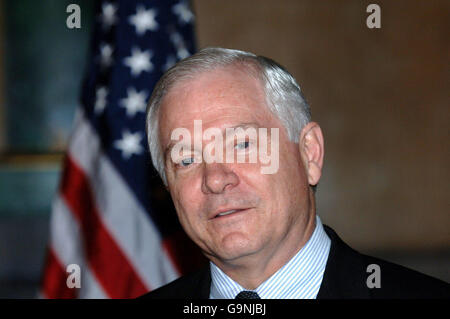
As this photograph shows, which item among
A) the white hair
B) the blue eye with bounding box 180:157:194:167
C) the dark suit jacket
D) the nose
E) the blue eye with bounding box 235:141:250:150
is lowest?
the dark suit jacket

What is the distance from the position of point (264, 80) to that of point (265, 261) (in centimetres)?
51

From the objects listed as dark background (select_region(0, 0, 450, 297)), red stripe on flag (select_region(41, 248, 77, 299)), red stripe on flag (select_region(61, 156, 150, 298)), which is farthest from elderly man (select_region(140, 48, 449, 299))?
dark background (select_region(0, 0, 450, 297))

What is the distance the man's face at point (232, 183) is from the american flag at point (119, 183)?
138 cm

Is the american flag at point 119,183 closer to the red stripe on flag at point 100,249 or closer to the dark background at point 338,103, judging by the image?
the red stripe on flag at point 100,249

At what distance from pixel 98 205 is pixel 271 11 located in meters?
3.99

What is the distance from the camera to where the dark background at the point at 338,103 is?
22.1 ft

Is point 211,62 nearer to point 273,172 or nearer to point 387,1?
point 273,172

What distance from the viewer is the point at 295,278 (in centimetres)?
192

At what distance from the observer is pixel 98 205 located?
10.8ft

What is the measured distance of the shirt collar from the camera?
1.90 meters

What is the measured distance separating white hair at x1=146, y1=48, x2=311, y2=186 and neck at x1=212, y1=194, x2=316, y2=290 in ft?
0.89

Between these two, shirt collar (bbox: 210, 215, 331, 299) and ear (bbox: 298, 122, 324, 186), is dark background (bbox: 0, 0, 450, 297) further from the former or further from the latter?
shirt collar (bbox: 210, 215, 331, 299)

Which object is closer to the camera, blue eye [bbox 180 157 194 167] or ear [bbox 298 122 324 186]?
blue eye [bbox 180 157 194 167]

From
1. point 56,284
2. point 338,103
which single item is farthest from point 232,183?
point 338,103
